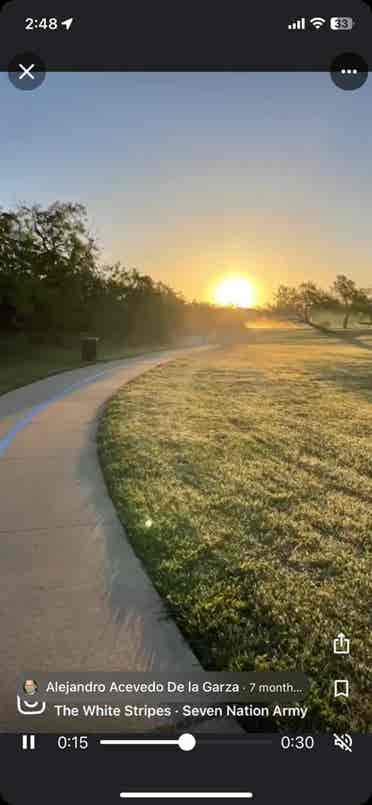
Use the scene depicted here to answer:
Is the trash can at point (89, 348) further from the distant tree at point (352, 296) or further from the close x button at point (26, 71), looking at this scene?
the distant tree at point (352, 296)

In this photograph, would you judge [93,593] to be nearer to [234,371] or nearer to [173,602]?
[173,602]

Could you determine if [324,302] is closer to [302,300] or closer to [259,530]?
[302,300]

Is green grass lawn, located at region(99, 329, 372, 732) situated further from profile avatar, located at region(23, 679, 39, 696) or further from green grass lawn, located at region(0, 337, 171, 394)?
green grass lawn, located at region(0, 337, 171, 394)

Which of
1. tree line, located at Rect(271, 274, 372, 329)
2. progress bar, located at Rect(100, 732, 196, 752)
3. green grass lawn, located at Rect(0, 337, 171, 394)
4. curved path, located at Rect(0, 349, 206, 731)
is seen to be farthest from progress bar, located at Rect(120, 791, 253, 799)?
tree line, located at Rect(271, 274, 372, 329)

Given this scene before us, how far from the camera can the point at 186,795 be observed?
1.28 m

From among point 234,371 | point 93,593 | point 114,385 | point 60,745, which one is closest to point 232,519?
point 93,593

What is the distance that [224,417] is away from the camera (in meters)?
7.17

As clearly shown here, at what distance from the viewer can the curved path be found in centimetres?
182
